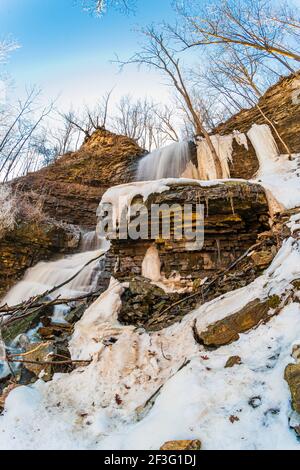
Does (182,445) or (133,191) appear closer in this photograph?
(182,445)

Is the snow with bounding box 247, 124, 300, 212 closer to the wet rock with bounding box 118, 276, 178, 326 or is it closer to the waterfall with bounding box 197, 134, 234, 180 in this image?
the waterfall with bounding box 197, 134, 234, 180

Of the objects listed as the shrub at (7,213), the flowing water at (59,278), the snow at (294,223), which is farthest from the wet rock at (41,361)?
the shrub at (7,213)

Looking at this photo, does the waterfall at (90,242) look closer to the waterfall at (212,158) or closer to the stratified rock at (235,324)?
the waterfall at (212,158)

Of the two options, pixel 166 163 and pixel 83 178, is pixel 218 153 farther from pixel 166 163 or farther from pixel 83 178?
pixel 83 178

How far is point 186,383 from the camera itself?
7.62 ft

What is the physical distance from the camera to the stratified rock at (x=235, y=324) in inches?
113

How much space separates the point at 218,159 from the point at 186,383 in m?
10.0

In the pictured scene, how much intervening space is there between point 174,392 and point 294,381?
96cm

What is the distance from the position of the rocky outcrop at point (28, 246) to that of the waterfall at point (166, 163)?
4635mm

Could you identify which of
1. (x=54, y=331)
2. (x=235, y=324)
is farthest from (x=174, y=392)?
(x=54, y=331)

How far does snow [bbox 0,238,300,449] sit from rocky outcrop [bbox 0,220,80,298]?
21.5 ft

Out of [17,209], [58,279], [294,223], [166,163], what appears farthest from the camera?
[166,163]

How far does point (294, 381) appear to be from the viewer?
1877mm
